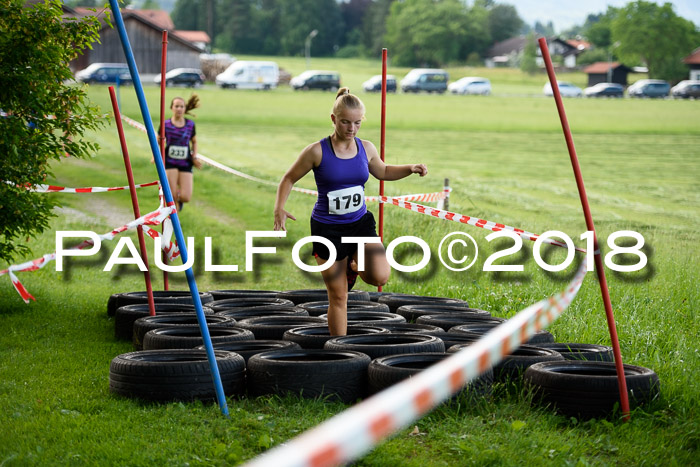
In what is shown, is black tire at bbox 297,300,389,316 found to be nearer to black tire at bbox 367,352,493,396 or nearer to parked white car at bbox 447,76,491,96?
black tire at bbox 367,352,493,396

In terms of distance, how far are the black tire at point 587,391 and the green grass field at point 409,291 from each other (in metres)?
0.11

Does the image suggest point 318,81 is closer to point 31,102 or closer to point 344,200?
point 31,102

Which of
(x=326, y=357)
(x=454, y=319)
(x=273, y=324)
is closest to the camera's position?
(x=326, y=357)

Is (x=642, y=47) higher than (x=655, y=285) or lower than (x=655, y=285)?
higher

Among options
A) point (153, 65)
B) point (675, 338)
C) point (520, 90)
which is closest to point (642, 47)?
point (520, 90)

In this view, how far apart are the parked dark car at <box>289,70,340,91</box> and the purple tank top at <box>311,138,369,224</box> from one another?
70.1 meters

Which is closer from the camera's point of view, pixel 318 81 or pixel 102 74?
pixel 102 74

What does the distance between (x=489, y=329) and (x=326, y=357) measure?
1.85 meters

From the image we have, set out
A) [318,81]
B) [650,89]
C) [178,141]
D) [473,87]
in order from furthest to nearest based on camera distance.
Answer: [473,87] → [650,89] → [318,81] → [178,141]

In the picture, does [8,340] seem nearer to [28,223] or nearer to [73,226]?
[28,223]

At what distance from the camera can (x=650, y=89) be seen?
80062 mm

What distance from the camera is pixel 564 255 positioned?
1336cm

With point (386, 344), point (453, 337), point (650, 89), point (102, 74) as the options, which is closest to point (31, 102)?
point (386, 344)

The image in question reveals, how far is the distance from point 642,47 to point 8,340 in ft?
335
